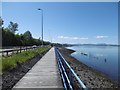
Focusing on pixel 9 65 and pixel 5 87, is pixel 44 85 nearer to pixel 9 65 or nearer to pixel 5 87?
pixel 5 87

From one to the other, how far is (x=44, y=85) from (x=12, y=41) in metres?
74.2

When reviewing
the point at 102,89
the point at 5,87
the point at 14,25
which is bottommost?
the point at 102,89

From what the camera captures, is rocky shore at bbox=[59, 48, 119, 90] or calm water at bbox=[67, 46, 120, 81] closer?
rocky shore at bbox=[59, 48, 119, 90]

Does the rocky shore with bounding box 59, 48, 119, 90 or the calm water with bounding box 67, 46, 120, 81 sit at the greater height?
the rocky shore with bounding box 59, 48, 119, 90

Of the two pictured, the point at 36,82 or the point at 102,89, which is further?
the point at 102,89

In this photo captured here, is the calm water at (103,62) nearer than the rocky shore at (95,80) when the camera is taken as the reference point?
No

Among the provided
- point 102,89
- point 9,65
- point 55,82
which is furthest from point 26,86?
point 102,89

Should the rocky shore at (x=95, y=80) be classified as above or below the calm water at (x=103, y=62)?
above

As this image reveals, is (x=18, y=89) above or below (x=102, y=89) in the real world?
above

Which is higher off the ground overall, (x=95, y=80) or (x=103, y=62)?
(x=95, y=80)

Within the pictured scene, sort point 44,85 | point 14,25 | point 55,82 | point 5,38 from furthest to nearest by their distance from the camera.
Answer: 1. point 14,25
2. point 5,38
3. point 55,82
4. point 44,85

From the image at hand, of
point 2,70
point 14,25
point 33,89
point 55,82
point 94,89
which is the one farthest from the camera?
point 14,25

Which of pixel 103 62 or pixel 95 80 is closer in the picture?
pixel 95 80

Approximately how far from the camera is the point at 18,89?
32.8 feet
